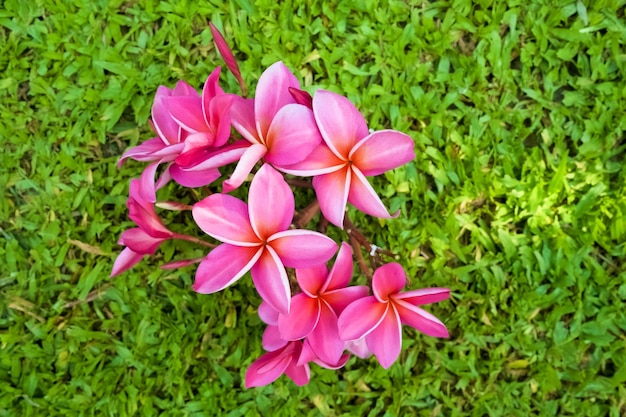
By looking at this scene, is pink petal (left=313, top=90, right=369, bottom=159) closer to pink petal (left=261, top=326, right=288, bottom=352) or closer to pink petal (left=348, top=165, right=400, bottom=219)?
pink petal (left=348, top=165, right=400, bottom=219)

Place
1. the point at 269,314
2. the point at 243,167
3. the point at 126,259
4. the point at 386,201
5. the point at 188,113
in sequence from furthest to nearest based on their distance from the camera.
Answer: the point at 386,201 < the point at 126,259 < the point at 269,314 < the point at 188,113 < the point at 243,167

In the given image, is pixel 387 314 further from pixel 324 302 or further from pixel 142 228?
pixel 142 228

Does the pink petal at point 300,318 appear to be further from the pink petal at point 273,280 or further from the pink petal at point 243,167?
the pink petal at point 243,167

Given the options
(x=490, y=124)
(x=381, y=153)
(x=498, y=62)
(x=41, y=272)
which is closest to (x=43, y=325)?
(x=41, y=272)

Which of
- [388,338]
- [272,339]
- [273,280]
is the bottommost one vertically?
[272,339]

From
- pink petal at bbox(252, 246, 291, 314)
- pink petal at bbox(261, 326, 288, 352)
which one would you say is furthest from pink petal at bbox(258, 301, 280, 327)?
pink petal at bbox(252, 246, 291, 314)

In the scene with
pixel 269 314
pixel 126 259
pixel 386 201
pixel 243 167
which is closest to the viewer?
pixel 243 167

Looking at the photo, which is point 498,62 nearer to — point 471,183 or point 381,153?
point 471,183

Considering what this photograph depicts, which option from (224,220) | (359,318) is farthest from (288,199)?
(359,318)

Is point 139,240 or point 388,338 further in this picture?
point 139,240
